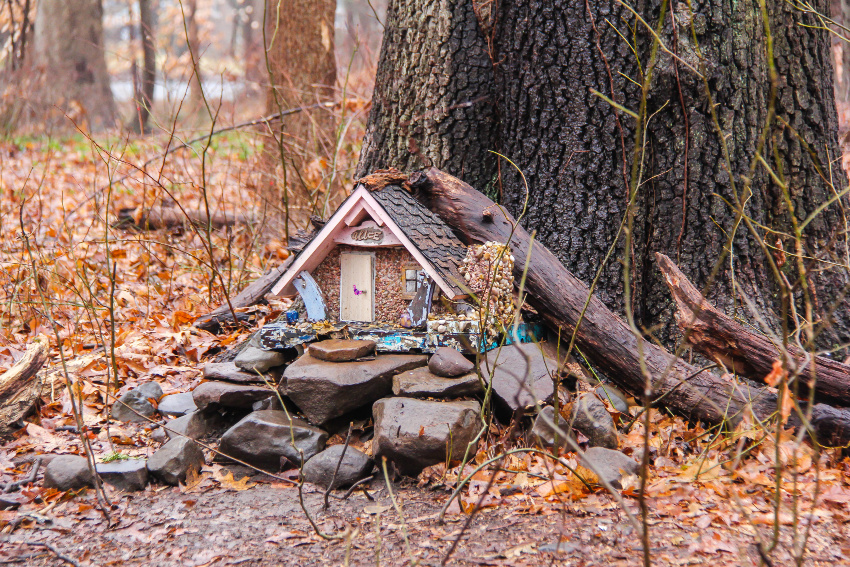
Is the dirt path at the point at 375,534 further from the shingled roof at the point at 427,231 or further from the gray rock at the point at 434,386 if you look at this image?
the shingled roof at the point at 427,231

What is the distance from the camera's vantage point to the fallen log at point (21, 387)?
3.87 m

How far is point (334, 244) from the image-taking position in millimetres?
3779

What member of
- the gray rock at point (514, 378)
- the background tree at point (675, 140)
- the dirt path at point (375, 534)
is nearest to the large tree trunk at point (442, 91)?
the background tree at point (675, 140)

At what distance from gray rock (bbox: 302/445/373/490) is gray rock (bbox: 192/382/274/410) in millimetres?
631

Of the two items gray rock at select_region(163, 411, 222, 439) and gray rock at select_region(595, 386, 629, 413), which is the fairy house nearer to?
gray rock at select_region(163, 411, 222, 439)

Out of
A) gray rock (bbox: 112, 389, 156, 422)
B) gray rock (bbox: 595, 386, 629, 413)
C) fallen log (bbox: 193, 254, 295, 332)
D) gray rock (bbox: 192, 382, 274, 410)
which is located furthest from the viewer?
fallen log (bbox: 193, 254, 295, 332)

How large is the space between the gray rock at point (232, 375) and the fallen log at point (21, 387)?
110cm

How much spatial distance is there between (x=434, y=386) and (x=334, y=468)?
63 cm

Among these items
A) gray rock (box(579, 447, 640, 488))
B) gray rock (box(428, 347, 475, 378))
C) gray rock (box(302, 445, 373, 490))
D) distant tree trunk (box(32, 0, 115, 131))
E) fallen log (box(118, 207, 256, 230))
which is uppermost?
distant tree trunk (box(32, 0, 115, 131))

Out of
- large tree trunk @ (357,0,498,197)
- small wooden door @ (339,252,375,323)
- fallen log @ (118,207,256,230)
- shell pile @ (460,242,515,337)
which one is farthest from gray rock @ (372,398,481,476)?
fallen log @ (118,207,256,230)

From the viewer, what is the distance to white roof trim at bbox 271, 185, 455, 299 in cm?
347

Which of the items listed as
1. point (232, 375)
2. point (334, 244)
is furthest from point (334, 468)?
point (334, 244)

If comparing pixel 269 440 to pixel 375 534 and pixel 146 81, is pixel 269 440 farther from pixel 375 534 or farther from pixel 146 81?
pixel 146 81

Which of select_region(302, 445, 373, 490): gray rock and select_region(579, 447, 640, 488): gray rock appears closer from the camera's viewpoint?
select_region(579, 447, 640, 488): gray rock
